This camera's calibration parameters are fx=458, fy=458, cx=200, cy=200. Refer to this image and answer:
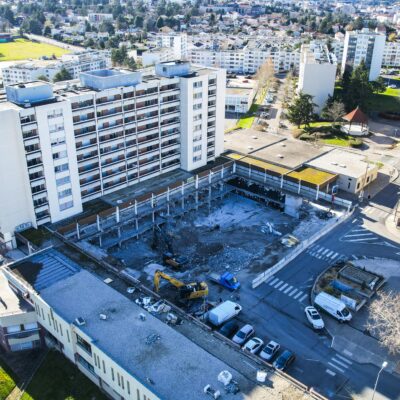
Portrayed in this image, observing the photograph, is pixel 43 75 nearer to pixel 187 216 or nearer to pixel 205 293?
pixel 187 216

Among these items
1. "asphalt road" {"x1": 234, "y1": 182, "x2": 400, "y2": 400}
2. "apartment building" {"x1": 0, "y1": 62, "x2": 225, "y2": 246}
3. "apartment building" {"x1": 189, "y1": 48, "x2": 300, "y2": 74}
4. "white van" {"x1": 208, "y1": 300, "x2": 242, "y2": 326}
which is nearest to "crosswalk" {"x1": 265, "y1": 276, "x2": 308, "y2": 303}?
"asphalt road" {"x1": 234, "y1": 182, "x2": 400, "y2": 400}

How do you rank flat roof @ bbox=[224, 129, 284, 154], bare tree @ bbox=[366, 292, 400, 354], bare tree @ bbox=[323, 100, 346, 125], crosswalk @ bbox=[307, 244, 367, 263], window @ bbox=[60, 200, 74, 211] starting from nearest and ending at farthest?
bare tree @ bbox=[366, 292, 400, 354], crosswalk @ bbox=[307, 244, 367, 263], window @ bbox=[60, 200, 74, 211], flat roof @ bbox=[224, 129, 284, 154], bare tree @ bbox=[323, 100, 346, 125]

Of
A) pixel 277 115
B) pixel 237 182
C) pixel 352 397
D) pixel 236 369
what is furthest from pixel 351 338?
pixel 277 115

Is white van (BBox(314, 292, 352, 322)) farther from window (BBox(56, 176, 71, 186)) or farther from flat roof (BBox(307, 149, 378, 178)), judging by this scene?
window (BBox(56, 176, 71, 186))

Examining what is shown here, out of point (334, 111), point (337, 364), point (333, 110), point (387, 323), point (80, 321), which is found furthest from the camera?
point (333, 110)

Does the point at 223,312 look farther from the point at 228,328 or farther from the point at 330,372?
the point at 330,372

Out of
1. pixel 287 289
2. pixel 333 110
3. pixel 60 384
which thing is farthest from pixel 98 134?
pixel 333 110
